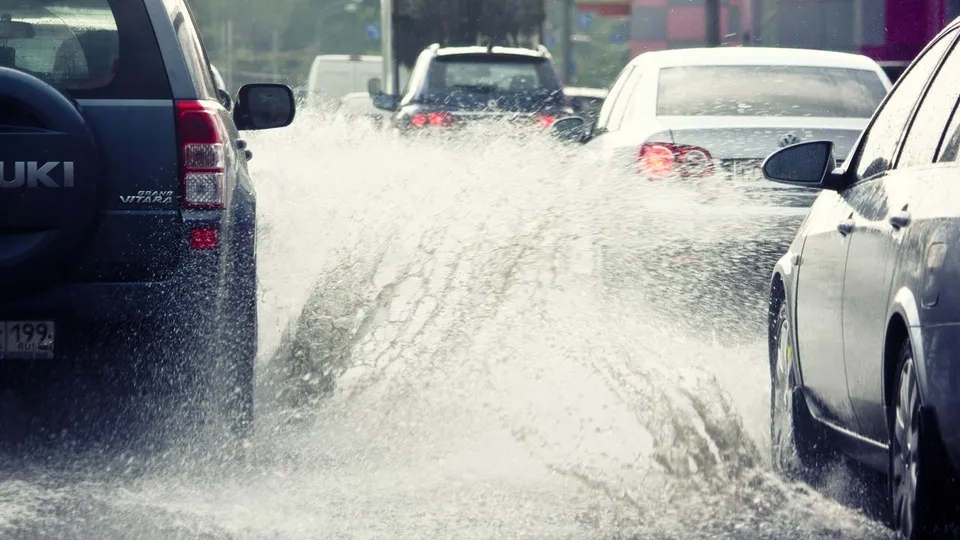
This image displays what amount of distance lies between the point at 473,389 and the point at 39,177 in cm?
223

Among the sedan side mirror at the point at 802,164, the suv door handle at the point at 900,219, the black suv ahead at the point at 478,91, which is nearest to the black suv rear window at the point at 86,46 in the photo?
the sedan side mirror at the point at 802,164

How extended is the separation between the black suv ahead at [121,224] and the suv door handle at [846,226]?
1.94 m

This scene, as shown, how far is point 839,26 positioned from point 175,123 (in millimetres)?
31792

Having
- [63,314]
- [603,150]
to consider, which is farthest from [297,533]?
[603,150]

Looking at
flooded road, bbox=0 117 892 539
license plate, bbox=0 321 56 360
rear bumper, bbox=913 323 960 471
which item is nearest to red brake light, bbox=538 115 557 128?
flooded road, bbox=0 117 892 539

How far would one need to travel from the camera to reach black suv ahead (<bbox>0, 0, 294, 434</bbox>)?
580 cm

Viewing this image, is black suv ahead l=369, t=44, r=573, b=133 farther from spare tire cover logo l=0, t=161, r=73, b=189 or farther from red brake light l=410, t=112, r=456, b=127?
spare tire cover logo l=0, t=161, r=73, b=189

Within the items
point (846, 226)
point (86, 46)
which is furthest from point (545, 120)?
point (846, 226)

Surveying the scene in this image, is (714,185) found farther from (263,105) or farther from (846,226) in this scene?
(846,226)

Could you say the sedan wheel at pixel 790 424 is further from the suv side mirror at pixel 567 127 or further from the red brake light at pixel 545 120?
the red brake light at pixel 545 120

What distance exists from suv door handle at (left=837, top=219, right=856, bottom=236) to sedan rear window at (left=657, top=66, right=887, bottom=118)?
4.55 metres

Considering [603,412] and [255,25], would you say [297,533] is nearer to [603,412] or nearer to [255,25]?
[603,412]

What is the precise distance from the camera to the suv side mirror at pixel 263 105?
24.9ft

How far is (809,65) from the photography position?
34.8ft
